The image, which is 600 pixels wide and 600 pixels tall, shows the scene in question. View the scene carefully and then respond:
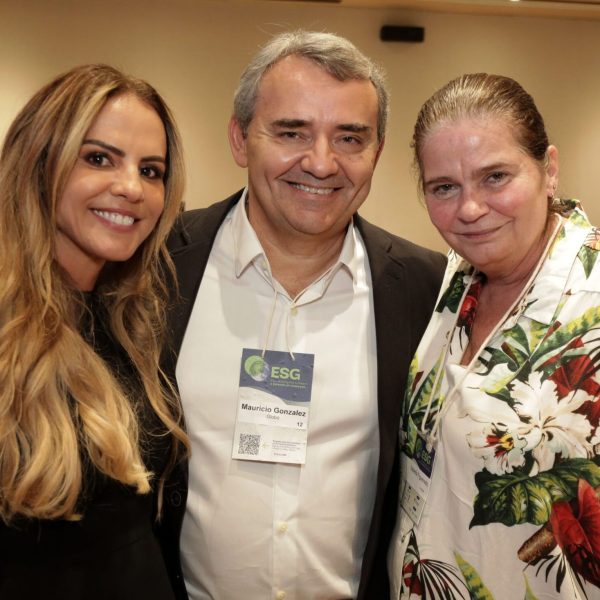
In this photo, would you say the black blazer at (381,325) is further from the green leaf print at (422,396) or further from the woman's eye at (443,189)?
the woman's eye at (443,189)

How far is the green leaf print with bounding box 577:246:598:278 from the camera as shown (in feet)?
4.78

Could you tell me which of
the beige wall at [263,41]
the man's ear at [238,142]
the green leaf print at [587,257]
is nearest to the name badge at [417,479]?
the green leaf print at [587,257]

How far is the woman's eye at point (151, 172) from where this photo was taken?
170 cm

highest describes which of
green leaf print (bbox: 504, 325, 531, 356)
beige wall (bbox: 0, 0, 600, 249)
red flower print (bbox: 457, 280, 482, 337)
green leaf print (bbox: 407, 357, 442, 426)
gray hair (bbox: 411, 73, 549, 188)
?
beige wall (bbox: 0, 0, 600, 249)

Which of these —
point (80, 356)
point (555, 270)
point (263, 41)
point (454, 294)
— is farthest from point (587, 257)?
point (263, 41)

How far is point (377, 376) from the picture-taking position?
1.89 meters

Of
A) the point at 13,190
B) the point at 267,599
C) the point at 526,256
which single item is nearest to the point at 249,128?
the point at 13,190

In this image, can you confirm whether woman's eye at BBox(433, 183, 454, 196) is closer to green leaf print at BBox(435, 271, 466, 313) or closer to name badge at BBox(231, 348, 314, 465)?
green leaf print at BBox(435, 271, 466, 313)

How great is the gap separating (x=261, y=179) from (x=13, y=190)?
29.5 inches

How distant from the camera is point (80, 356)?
1.46 m

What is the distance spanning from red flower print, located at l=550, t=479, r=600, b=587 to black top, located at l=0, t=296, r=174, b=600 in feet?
3.01

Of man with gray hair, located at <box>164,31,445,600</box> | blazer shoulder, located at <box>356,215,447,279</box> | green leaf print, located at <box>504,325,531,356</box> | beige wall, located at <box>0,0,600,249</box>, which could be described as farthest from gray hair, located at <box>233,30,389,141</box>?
beige wall, located at <box>0,0,600,249</box>

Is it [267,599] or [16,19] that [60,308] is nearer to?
[267,599]

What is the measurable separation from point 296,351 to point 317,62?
84 cm
